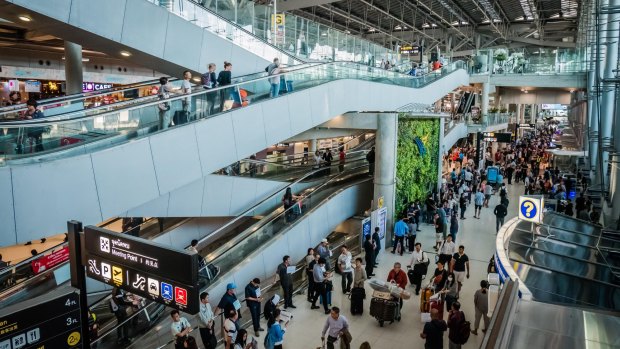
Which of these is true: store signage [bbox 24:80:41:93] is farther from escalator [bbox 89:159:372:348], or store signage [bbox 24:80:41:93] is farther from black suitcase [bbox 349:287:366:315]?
black suitcase [bbox 349:287:366:315]

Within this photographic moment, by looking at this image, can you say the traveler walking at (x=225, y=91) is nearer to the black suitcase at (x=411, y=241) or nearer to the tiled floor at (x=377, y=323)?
the tiled floor at (x=377, y=323)

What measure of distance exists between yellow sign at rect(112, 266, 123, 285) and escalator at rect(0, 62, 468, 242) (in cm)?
317

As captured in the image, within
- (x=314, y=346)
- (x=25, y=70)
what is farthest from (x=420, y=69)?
(x=314, y=346)

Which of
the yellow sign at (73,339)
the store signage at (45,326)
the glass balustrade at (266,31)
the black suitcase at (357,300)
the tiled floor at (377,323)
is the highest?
the glass balustrade at (266,31)

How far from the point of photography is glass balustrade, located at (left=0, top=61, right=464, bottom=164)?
7520mm

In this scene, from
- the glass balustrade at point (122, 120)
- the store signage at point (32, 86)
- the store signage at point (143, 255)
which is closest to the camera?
the store signage at point (143, 255)

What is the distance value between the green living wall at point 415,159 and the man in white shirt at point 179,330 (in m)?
10.5

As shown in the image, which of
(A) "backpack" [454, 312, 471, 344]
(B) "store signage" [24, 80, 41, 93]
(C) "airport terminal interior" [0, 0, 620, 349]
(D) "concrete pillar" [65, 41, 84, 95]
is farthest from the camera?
(B) "store signage" [24, 80, 41, 93]

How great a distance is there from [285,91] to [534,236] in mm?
7508

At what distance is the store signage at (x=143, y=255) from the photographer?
4438 millimetres

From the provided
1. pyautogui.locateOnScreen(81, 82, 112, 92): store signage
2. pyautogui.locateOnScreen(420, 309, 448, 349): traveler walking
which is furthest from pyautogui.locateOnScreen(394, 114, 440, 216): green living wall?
pyautogui.locateOnScreen(81, 82, 112, 92): store signage

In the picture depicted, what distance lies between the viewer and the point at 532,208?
30.7ft

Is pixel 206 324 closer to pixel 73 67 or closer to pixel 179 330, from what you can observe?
pixel 179 330

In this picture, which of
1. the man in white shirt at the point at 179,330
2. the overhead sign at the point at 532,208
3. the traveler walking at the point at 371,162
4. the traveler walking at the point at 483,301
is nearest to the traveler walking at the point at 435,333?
the traveler walking at the point at 483,301
